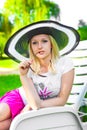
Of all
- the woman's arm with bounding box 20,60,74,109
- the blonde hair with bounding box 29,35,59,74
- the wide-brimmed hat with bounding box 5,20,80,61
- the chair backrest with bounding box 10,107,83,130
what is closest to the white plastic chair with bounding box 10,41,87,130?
the chair backrest with bounding box 10,107,83,130

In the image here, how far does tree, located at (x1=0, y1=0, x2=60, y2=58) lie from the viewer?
2699 mm

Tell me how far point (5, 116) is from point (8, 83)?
0.29 m

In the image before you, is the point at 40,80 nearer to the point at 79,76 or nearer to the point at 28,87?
the point at 28,87

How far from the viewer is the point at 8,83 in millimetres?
2691

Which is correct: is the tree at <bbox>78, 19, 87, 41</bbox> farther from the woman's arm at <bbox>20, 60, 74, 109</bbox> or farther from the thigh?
the thigh

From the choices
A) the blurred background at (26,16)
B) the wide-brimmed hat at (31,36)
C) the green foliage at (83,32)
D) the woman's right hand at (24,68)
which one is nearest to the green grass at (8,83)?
the blurred background at (26,16)

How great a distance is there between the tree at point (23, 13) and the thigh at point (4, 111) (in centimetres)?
45

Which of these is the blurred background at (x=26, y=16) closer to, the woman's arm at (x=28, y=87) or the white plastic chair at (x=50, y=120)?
the woman's arm at (x=28, y=87)

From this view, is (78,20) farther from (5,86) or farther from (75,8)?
(5,86)

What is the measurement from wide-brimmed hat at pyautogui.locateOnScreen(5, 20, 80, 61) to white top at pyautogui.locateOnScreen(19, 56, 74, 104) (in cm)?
13

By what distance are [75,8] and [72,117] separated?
0.97 m

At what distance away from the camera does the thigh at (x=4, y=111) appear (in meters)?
2.45

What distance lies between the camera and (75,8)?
2.85 metres

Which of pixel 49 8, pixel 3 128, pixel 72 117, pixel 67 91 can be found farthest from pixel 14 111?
pixel 49 8
